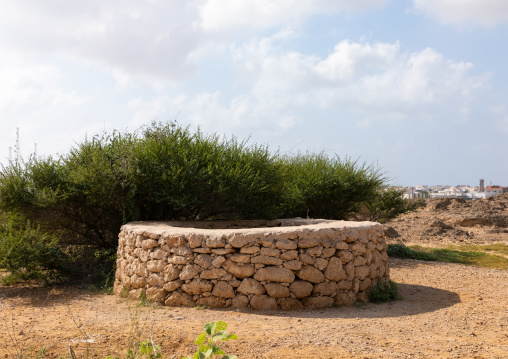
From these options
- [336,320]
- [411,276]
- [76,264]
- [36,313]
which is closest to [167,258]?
[36,313]

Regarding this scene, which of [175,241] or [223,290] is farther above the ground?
[175,241]

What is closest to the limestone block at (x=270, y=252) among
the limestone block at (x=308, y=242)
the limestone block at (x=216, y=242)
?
the limestone block at (x=308, y=242)

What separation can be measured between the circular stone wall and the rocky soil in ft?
0.80

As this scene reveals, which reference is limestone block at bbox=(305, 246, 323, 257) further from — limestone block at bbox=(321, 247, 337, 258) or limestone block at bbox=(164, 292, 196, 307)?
limestone block at bbox=(164, 292, 196, 307)

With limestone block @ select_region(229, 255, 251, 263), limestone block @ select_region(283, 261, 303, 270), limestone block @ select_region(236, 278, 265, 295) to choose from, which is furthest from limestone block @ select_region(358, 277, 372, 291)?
limestone block @ select_region(229, 255, 251, 263)

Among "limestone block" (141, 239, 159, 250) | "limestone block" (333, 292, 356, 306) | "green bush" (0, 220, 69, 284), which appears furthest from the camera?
"green bush" (0, 220, 69, 284)

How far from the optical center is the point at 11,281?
8.62 m

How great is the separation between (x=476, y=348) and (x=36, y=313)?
5.98 meters

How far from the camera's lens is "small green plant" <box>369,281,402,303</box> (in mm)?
7340

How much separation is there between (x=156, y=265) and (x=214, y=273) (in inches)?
38.8

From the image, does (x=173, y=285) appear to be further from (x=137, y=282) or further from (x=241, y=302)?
(x=241, y=302)

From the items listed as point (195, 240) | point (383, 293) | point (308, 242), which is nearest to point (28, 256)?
point (195, 240)

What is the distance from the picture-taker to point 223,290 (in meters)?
6.65

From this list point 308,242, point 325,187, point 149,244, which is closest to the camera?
point 308,242
